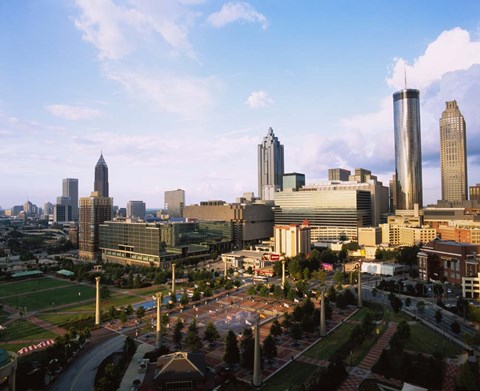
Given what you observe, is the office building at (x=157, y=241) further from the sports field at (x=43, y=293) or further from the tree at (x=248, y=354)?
the tree at (x=248, y=354)

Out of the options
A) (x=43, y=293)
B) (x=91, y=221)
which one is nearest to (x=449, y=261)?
(x=43, y=293)

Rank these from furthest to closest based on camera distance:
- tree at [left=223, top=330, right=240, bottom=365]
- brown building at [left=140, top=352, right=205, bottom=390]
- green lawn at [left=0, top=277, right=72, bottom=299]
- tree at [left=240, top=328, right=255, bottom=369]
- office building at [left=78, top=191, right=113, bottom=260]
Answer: office building at [left=78, top=191, right=113, bottom=260] → green lawn at [left=0, top=277, right=72, bottom=299] → tree at [left=223, top=330, right=240, bottom=365] → tree at [left=240, top=328, right=255, bottom=369] → brown building at [left=140, top=352, right=205, bottom=390]

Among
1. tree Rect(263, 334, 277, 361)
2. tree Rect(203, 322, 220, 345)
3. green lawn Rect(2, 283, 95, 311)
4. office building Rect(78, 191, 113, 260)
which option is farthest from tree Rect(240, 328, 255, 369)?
office building Rect(78, 191, 113, 260)

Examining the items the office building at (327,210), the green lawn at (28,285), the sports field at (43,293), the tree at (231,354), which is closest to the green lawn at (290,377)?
the tree at (231,354)

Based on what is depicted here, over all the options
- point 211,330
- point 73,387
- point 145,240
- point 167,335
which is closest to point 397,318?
point 211,330

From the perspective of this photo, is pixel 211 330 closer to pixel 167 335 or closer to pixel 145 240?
pixel 167 335

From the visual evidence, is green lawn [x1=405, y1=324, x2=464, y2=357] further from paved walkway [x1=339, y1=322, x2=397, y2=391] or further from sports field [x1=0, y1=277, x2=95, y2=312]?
sports field [x1=0, y1=277, x2=95, y2=312]

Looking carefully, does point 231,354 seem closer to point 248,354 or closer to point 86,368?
point 248,354
